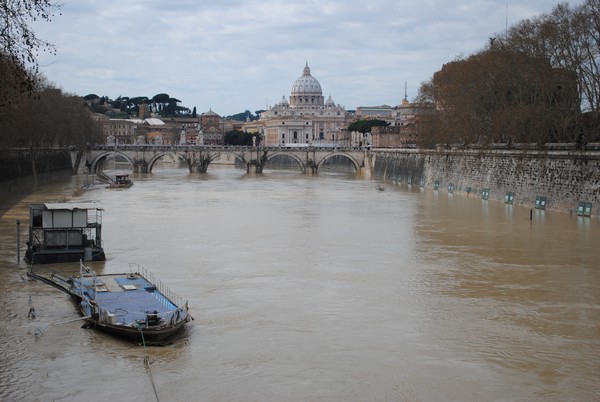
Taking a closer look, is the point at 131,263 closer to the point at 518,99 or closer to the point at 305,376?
the point at 305,376

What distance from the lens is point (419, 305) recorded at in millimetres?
19594

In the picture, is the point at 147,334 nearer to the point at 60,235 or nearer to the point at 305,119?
the point at 60,235

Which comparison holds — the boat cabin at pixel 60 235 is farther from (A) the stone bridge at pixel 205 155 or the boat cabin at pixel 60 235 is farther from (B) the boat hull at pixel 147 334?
(A) the stone bridge at pixel 205 155

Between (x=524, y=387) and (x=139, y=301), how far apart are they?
27.1 feet

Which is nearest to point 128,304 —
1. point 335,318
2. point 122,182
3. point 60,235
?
point 335,318

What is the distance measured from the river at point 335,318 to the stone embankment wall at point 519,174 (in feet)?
10.1

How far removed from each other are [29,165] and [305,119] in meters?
122

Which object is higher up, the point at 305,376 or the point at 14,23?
the point at 14,23

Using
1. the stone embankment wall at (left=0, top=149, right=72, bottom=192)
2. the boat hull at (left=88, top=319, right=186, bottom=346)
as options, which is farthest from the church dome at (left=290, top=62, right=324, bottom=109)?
the boat hull at (left=88, top=319, right=186, bottom=346)

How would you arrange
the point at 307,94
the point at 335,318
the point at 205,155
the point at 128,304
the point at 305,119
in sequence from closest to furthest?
the point at 128,304, the point at 335,318, the point at 205,155, the point at 305,119, the point at 307,94

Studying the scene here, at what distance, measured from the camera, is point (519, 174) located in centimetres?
4409

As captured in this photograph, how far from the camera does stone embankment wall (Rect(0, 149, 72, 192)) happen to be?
49.7 m

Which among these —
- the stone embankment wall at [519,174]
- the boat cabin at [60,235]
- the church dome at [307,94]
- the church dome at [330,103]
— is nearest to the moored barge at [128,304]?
the boat cabin at [60,235]

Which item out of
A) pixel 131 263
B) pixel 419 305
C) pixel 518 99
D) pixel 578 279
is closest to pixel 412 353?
pixel 419 305
